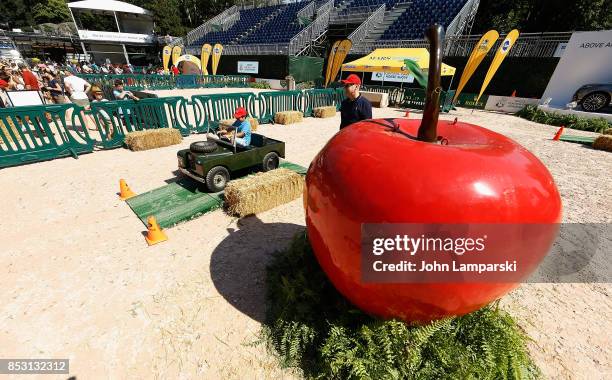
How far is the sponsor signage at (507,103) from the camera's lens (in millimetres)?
16609

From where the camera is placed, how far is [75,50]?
42.4 metres

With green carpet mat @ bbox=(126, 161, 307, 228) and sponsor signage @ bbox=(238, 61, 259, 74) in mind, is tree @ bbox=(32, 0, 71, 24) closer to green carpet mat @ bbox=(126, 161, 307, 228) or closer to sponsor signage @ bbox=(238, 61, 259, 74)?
sponsor signage @ bbox=(238, 61, 259, 74)

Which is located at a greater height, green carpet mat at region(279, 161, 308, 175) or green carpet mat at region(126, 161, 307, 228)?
green carpet mat at region(279, 161, 308, 175)

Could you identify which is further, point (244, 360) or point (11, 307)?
point (11, 307)

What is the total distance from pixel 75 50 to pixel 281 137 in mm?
53667

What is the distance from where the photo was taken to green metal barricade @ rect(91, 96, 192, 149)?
26.3 ft

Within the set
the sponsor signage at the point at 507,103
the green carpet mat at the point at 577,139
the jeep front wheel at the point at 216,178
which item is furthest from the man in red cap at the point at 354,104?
the sponsor signage at the point at 507,103

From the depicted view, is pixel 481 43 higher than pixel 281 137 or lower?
higher

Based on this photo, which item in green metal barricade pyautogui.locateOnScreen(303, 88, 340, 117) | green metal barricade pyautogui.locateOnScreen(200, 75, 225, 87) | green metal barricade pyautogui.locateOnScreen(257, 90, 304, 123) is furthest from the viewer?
green metal barricade pyautogui.locateOnScreen(200, 75, 225, 87)

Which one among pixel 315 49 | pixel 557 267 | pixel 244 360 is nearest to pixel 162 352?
pixel 244 360

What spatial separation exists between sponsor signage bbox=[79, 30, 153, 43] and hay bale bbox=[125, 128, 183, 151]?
1507 inches

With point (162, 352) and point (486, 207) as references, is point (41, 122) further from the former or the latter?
point (486, 207)

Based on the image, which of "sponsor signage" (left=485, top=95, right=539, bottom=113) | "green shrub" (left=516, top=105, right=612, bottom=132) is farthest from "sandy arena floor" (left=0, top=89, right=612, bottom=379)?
"sponsor signage" (left=485, top=95, right=539, bottom=113)

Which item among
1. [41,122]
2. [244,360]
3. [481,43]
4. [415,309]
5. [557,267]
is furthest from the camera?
[481,43]
